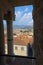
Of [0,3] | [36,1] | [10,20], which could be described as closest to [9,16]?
[10,20]

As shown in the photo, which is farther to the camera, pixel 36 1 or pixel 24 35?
pixel 24 35

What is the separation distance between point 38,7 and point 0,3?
39.8 inches

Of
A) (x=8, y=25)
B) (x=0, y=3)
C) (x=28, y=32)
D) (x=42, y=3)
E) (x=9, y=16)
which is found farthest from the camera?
(x=28, y=32)

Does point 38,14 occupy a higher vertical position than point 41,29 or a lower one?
higher

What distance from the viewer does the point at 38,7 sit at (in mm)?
2848

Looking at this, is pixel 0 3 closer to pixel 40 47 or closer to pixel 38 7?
pixel 38 7

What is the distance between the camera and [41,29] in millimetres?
2803

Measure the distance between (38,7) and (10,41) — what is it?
138 inches

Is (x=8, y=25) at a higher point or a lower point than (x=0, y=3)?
lower

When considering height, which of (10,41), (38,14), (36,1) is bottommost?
(10,41)

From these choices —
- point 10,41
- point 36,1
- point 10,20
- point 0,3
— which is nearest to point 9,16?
point 10,20

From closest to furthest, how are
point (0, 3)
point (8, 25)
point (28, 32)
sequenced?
point (0, 3)
point (8, 25)
point (28, 32)

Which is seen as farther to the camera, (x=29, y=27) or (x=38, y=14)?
(x=29, y=27)

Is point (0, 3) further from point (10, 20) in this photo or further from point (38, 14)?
point (10, 20)
